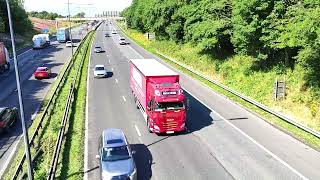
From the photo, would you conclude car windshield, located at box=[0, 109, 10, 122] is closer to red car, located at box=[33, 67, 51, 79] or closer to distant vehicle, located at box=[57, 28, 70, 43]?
red car, located at box=[33, 67, 51, 79]

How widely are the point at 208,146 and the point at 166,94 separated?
4.41 meters

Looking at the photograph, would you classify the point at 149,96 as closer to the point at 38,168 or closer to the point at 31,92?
the point at 38,168

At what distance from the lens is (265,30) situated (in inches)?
1400

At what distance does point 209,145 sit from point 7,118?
14752 millimetres

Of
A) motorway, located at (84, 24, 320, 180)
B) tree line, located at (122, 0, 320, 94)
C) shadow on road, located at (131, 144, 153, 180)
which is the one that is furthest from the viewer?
tree line, located at (122, 0, 320, 94)

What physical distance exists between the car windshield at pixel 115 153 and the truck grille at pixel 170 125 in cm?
567

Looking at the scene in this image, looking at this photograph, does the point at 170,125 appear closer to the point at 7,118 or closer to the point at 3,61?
the point at 7,118

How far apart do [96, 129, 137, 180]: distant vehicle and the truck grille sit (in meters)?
4.39

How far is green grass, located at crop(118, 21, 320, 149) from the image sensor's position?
27980 millimetres

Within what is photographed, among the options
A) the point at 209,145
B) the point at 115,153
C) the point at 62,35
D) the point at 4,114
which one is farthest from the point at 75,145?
the point at 62,35

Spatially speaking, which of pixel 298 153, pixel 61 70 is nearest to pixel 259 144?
pixel 298 153

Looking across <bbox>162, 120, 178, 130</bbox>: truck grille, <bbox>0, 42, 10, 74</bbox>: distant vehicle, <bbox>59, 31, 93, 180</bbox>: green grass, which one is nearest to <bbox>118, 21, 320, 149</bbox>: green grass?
<bbox>162, 120, 178, 130</bbox>: truck grille

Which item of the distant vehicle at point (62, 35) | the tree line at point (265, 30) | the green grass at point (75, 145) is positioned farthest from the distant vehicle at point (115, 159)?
the distant vehicle at point (62, 35)

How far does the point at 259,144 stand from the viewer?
79.8 ft
